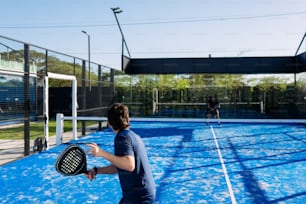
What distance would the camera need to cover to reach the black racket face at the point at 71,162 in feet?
9.56

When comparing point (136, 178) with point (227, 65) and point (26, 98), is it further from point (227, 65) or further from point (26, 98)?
point (227, 65)

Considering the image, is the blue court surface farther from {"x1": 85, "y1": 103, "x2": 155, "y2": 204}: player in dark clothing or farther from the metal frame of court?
the metal frame of court

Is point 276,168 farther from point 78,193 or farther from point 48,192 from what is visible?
point 48,192

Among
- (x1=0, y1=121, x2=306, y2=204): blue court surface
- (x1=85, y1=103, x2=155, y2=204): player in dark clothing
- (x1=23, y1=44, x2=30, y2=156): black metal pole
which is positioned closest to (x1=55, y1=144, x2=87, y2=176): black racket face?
(x1=85, y1=103, x2=155, y2=204): player in dark clothing

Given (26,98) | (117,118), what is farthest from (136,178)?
(26,98)

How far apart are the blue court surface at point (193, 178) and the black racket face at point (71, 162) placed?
9.38ft

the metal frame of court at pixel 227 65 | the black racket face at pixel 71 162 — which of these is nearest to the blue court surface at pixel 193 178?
the black racket face at pixel 71 162

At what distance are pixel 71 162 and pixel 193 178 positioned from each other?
4.57 metres

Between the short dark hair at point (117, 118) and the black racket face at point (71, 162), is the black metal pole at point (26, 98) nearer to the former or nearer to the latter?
the black racket face at point (71, 162)

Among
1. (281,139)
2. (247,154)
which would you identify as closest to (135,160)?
(247,154)

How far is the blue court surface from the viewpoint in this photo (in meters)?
5.77

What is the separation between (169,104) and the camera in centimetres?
2753

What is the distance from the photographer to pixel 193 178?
277 inches

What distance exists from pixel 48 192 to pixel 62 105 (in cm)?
2309
